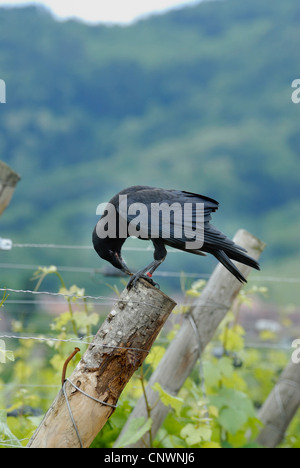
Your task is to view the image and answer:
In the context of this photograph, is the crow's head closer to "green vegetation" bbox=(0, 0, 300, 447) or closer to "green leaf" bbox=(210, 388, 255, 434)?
"green leaf" bbox=(210, 388, 255, 434)

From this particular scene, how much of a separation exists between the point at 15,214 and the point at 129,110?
24.3ft

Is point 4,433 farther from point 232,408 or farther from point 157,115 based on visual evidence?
point 157,115

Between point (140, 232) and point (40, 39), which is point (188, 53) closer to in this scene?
point (40, 39)

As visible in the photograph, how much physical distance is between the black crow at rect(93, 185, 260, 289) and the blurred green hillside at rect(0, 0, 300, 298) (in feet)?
33.8

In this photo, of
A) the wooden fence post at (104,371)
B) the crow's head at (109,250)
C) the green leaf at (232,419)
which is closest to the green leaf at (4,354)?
the wooden fence post at (104,371)

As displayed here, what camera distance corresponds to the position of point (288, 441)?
320 centimetres

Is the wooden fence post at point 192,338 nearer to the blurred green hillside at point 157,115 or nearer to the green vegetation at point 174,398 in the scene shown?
the green vegetation at point 174,398

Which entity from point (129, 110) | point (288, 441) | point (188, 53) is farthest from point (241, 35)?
point (288, 441)

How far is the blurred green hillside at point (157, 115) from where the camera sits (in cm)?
1574

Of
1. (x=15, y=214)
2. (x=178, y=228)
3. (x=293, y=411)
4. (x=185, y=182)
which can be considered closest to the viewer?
(x=178, y=228)

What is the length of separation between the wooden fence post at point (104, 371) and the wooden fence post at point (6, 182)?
109 centimetres

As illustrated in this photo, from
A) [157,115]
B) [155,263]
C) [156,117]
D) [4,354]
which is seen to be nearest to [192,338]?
[155,263]

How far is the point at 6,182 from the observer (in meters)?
2.45

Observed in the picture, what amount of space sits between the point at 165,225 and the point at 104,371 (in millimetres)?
633
